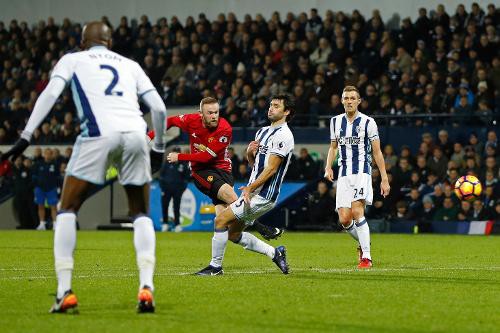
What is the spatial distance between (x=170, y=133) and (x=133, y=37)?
427cm

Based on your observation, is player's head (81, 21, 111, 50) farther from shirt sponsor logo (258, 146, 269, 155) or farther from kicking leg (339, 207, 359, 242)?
kicking leg (339, 207, 359, 242)

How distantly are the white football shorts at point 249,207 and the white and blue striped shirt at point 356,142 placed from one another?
8.26 feet

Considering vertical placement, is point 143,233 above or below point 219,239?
above

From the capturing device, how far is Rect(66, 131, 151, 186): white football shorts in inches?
314

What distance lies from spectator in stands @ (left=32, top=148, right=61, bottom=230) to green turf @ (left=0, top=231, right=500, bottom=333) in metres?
11.7

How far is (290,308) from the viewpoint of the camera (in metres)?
8.27

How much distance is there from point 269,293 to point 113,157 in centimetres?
218

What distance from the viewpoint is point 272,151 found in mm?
11406

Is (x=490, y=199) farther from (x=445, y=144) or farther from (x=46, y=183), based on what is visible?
(x=46, y=183)

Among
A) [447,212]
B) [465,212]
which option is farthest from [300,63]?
[465,212]

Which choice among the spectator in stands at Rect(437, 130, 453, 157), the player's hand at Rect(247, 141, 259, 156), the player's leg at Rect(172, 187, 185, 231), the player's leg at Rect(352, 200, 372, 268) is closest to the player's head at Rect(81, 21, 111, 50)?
the player's hand at Rect(247, 141, 259, 156)

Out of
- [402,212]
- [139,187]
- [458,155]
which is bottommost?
[402,212]

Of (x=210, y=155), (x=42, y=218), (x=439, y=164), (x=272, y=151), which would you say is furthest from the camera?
(x=42, y=218)

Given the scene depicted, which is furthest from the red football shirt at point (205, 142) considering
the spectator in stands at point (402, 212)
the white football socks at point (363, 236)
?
the spectator in stands at point (402, 212)
